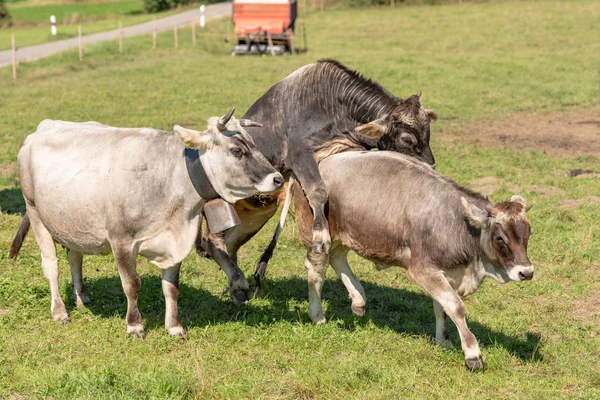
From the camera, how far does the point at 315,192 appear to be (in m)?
8.16

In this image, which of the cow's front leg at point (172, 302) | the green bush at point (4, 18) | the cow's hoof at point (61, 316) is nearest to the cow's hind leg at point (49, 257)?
the cow's hoof at point (61, 316)

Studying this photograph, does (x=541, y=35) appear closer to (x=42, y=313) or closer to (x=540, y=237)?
(x=540, y=237)

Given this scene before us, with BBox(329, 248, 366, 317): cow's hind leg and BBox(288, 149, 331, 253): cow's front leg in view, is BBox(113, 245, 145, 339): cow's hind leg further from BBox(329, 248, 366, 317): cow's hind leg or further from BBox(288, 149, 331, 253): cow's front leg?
BBox(329, 248, 366, 317): cow's hind leg

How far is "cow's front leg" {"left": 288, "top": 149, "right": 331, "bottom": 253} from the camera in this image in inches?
316

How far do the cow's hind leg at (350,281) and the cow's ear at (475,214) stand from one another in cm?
176

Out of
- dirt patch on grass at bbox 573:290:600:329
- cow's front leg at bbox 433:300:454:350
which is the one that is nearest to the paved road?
dirt patch on grass at bbox 573:290:600:329

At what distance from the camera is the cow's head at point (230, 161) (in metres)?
7.41

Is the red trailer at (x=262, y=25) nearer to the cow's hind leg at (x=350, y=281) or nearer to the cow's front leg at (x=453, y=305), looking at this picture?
the cow's hind leg at (x=350, y=281)

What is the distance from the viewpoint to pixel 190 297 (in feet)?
30.1

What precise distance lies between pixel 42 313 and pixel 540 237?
6689 millimetres

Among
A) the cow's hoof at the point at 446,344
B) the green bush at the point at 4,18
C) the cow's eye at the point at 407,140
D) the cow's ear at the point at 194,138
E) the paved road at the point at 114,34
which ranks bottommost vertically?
the green bush at the point at 4,18

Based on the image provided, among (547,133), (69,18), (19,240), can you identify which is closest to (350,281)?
(19,240)

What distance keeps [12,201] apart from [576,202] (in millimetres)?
9167

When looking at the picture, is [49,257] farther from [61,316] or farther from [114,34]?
[114,34]
